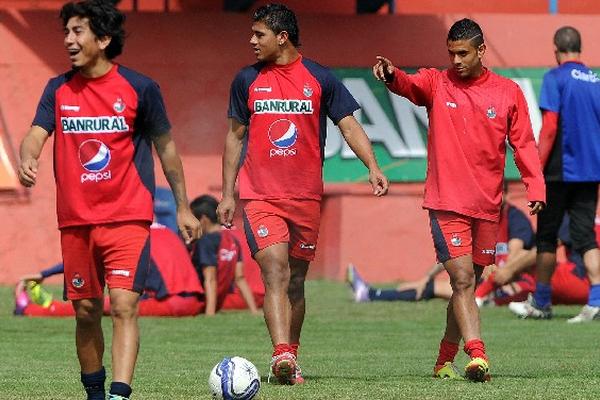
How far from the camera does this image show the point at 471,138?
10.2m

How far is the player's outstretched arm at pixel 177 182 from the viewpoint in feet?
27.1

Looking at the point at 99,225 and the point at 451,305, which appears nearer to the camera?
the point at 99,225

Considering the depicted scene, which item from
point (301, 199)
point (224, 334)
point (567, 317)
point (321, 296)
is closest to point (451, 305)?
point (301, 199)

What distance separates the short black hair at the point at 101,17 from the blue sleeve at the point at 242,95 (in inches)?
71.9

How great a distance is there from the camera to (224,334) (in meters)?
14.0

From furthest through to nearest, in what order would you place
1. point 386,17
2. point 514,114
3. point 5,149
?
point 386,17, point 5,149, point 514,114

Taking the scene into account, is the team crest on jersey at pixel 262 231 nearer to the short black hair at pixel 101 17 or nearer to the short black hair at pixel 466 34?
the short black hair at pixel 466 34

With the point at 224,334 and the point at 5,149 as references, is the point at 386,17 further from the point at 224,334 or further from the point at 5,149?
the point at 224,334

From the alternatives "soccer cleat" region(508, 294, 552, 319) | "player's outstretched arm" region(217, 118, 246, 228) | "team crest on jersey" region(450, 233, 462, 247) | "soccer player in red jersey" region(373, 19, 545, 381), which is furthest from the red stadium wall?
"team crest on jersey" region(450, 233, 462, 247)

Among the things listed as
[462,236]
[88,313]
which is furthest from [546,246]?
[88,313]

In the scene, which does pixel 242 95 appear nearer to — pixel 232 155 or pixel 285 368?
pixel 232 155

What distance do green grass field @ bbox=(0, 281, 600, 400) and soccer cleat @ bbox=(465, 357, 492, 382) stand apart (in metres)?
0.07

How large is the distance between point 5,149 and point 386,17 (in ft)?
17.9

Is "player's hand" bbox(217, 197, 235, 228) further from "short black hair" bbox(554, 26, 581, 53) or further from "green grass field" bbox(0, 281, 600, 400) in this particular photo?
"short black hair" bbox(554, 26, 581, 53)
